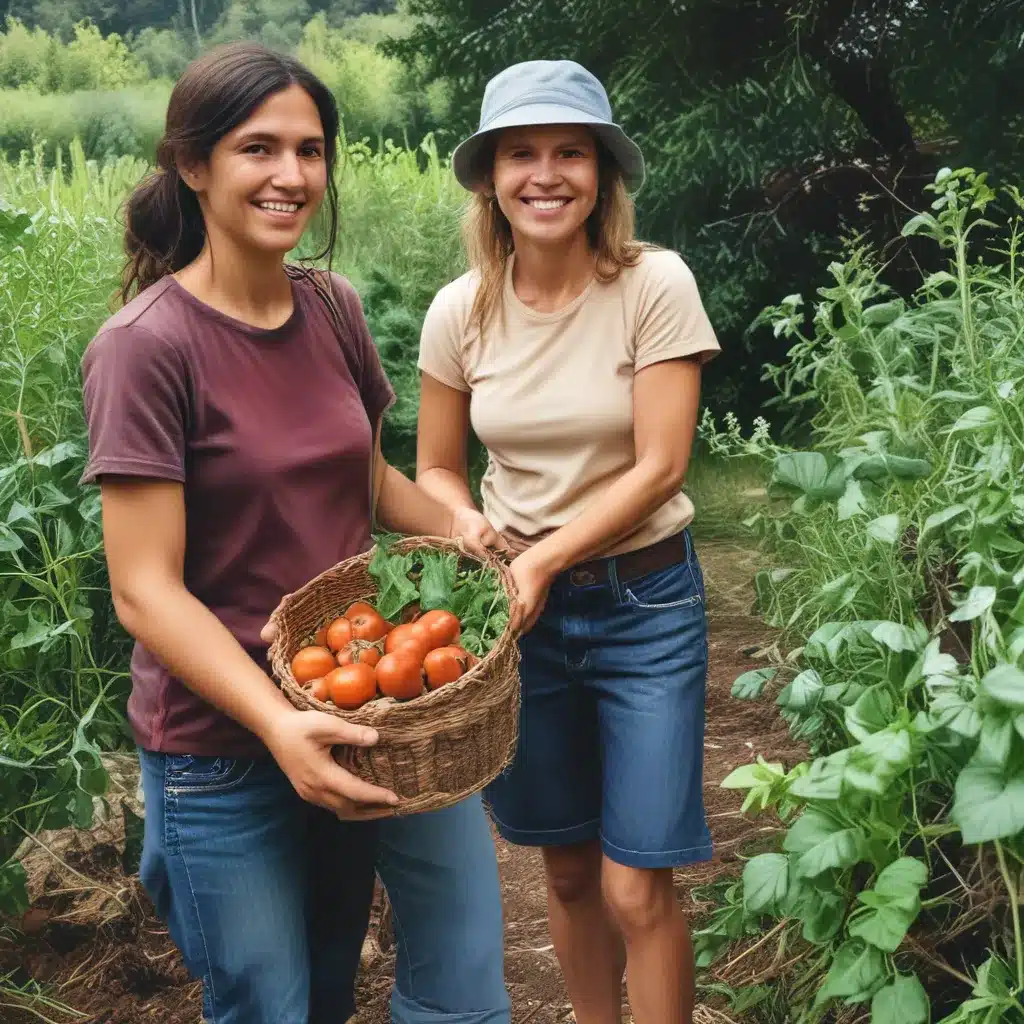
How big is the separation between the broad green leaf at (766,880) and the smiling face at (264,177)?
0.94 metres

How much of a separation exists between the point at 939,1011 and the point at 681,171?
286 cm

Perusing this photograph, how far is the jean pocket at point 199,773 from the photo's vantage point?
153cm

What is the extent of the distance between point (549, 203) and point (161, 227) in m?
0.57

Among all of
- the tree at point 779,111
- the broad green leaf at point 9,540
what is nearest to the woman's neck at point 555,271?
the broad green leaf at point 9,540

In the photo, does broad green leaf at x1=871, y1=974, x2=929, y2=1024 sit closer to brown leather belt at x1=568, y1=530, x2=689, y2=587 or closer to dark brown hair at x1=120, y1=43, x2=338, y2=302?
brown leather belt at x1=568, y1=530, x2=689, y2=587

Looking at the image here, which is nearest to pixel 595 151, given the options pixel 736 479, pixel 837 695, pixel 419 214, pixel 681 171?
pixel 837 695

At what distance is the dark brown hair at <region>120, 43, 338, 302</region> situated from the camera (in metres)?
1.51

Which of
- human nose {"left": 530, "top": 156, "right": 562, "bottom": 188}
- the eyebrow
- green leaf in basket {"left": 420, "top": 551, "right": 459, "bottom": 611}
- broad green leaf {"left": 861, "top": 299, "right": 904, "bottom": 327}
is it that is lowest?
green leaf in basket {"left": 420, "top": 551, "right": 459, "bottom": 611}

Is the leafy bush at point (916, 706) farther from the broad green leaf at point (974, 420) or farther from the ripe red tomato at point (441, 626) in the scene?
the ripe red tomato at point (441, 626)

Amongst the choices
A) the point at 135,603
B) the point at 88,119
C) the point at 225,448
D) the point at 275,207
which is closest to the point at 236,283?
the point at 275,207

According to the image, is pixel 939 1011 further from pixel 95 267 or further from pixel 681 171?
pixel 681 171

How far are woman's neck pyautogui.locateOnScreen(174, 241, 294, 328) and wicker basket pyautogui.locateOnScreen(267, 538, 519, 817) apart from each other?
1.12 feet

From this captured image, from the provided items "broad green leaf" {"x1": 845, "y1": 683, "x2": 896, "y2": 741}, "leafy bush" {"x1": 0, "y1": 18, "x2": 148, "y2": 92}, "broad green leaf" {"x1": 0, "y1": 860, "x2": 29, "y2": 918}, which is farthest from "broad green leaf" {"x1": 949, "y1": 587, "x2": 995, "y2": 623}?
"leafy bush" {"x1": 0, "y1": 18, "x2": 148, "y2": 92}

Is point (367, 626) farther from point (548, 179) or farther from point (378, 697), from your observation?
point (548, 179)
